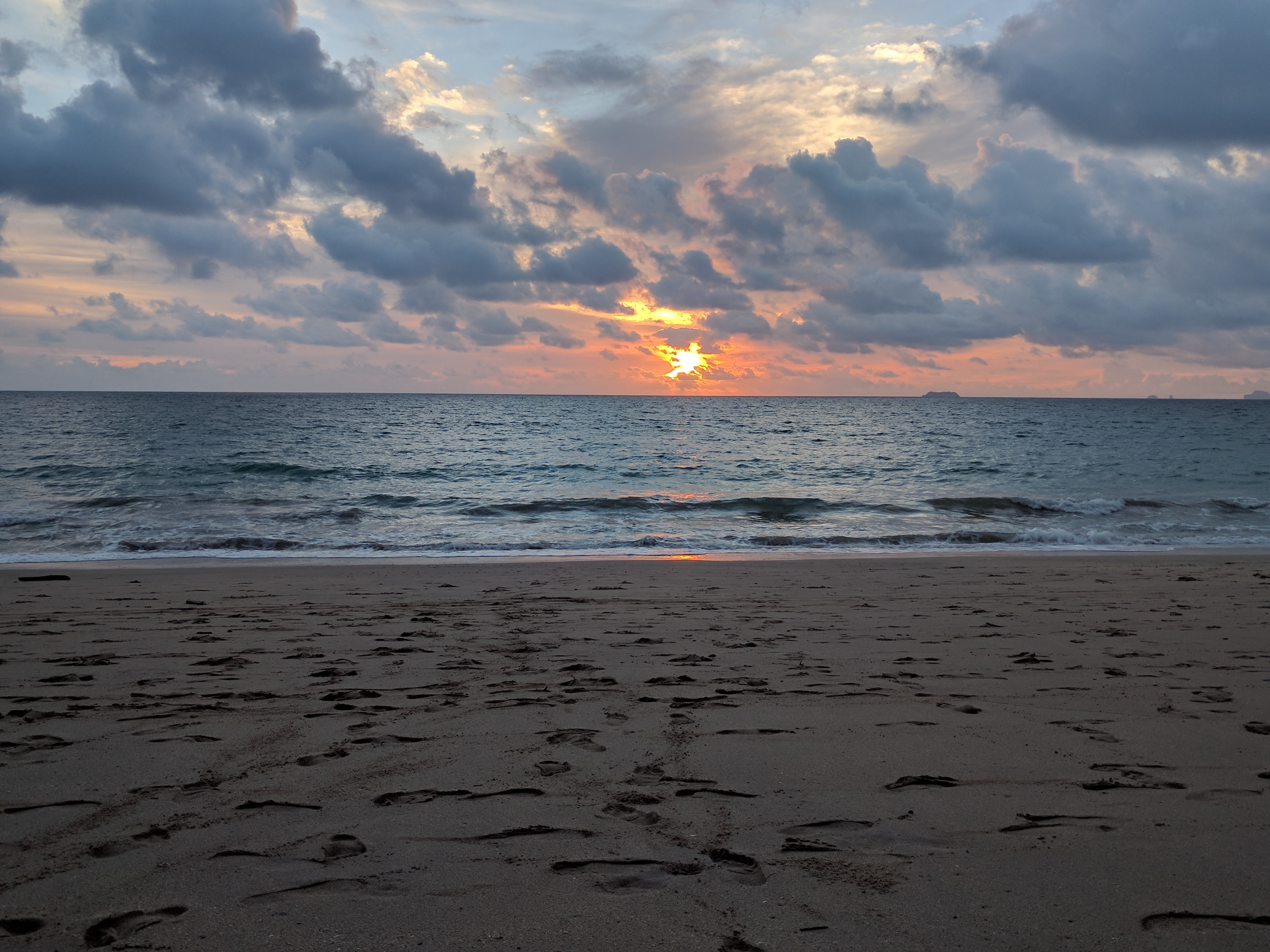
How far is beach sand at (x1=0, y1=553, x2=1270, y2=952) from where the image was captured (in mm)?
2461

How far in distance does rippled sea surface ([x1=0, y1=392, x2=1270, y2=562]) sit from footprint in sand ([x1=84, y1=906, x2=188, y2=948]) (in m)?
11.6

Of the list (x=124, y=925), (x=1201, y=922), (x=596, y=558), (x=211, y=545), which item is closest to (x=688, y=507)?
(x=596, y=558)

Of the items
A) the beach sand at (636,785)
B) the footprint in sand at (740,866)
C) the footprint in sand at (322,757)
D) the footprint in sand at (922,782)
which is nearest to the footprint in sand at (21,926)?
the beach sand at (636,785)

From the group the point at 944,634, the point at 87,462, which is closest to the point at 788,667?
the point at 944,634

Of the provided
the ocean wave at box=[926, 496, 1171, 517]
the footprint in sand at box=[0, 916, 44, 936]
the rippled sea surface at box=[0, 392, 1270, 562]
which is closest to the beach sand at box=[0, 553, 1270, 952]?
the footprint in sand at box=[0, 916, 44, 936]

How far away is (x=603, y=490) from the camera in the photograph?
82.4 ft

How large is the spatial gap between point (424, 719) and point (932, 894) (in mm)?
3093

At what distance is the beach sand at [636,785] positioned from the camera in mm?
2461

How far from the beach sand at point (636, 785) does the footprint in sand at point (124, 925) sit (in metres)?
0.02

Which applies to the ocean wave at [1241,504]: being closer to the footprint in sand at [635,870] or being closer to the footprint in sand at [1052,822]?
the footprint in sand at [1052,822]

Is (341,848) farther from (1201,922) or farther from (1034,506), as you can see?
(1034,506)

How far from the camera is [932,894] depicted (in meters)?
2.59

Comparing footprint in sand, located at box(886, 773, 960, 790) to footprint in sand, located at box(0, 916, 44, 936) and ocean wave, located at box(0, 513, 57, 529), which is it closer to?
footprint in sand, located at box(0, 916, 44, 936)

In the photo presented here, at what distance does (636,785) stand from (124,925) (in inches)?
81.9
